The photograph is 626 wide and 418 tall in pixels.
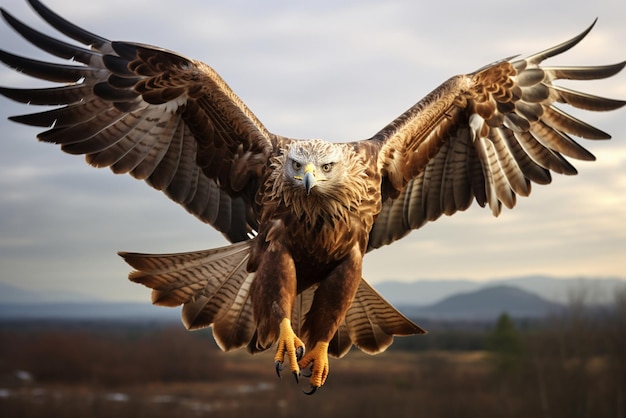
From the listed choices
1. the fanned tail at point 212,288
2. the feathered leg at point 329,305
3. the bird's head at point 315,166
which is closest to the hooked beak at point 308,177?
the bird's head at point 315,166

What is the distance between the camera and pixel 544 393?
49656mm

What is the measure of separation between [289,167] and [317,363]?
4.89 ft

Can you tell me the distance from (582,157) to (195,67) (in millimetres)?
4032

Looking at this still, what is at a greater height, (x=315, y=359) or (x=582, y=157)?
(x=582, y=157)

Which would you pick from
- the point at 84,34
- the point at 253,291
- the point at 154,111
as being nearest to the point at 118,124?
the point at 154,111

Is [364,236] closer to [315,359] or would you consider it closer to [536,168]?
[315,359]

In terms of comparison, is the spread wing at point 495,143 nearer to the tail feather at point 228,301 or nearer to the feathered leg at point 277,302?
→ the tail feather at point 228,301

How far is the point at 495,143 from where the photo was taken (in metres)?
8.26

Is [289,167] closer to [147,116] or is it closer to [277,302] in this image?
[277,302]

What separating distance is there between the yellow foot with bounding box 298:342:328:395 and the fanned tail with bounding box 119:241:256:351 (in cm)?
102

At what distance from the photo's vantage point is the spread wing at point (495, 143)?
25.7 ft

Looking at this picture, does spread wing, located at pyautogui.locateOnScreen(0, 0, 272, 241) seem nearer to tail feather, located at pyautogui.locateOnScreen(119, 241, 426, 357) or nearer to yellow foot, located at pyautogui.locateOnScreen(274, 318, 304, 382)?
tail feather, located at pyautogui.locateOnScreen(119, 241, 426, 357)

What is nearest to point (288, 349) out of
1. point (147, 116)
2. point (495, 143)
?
point (147, 116)

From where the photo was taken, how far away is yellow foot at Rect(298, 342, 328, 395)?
6.14m
